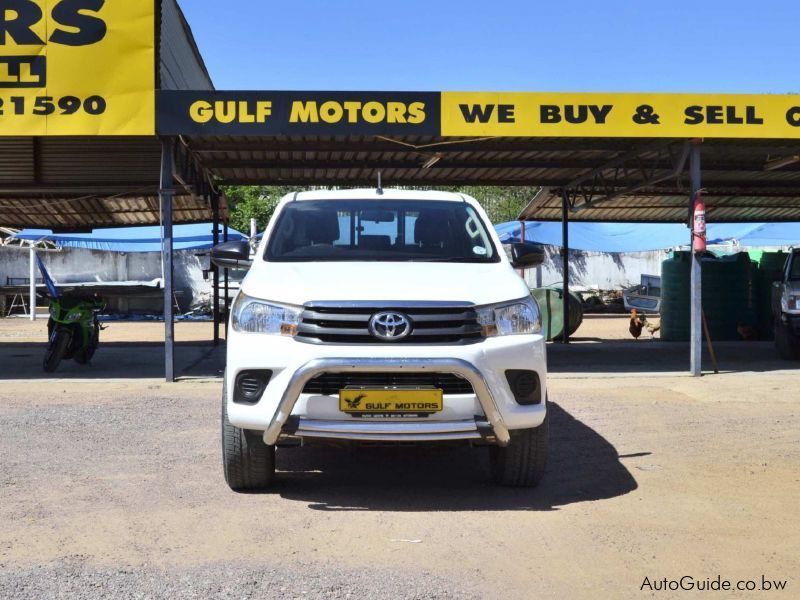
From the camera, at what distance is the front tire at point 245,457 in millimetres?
5500

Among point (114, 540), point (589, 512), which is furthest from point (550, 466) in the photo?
point (114, 540)

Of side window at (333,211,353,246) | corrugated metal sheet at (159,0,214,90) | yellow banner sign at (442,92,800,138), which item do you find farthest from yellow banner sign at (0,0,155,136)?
side window at (333,211,353,246)

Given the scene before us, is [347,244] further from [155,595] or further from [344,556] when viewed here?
[155,595]

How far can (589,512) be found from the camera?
536 centimetres

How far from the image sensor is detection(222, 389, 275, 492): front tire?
217 inches

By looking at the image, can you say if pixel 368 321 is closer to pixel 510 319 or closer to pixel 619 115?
pixel 510 319

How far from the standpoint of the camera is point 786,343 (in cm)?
1395

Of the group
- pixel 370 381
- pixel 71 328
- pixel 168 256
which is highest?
pixel 168 256

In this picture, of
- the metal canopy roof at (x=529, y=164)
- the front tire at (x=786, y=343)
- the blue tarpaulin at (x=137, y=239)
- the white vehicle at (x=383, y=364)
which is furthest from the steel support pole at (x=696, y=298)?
the blue tarpaulin at (x=137, y=239)

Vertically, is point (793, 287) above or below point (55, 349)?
above

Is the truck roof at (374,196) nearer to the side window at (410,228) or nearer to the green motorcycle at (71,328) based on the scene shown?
the side window at (410,228)

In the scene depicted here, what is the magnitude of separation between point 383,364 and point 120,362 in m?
10.4

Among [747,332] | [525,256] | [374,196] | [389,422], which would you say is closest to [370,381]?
[389,422]

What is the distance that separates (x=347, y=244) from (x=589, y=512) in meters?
2.40
